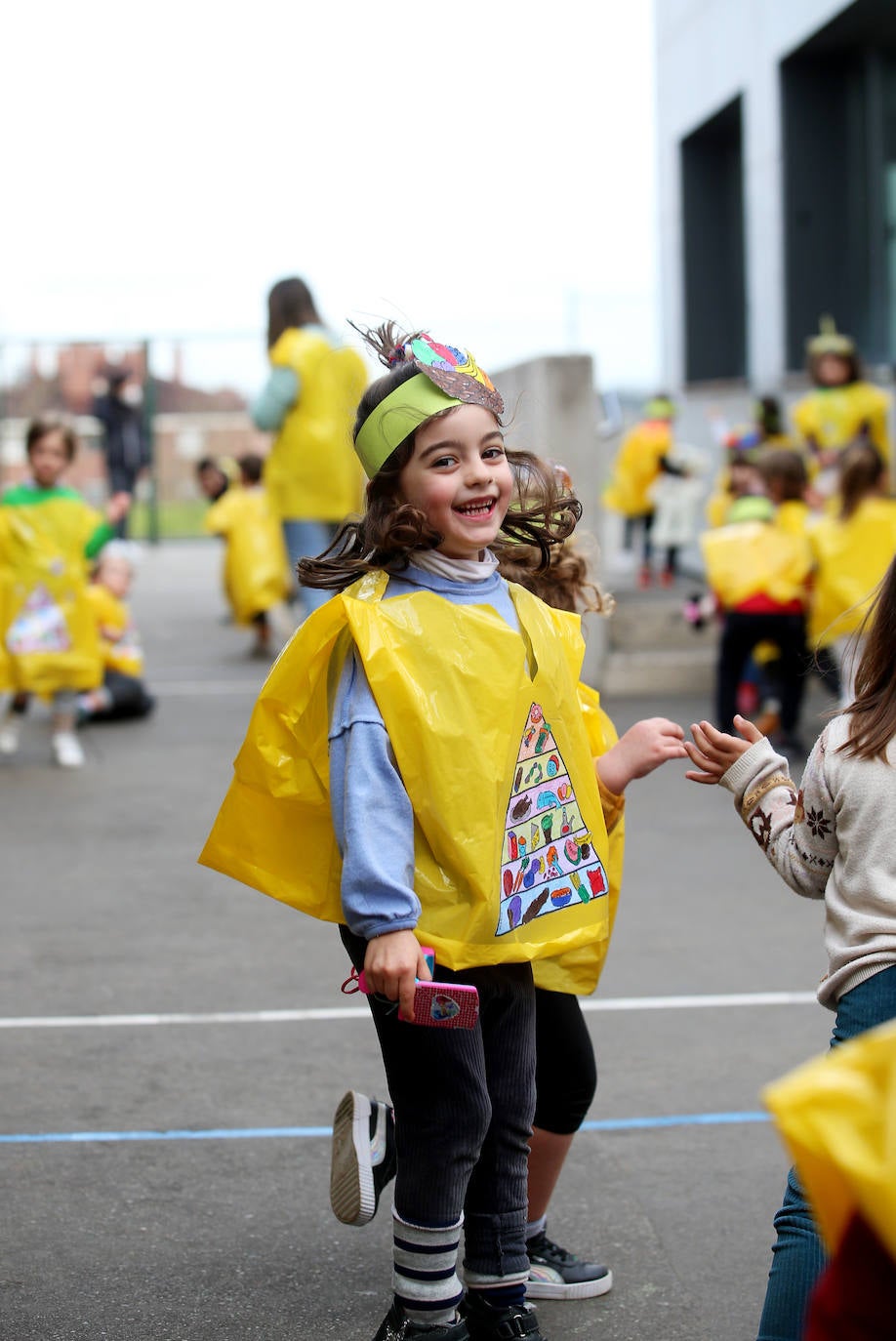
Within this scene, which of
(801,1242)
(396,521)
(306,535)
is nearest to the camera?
(801,1242)

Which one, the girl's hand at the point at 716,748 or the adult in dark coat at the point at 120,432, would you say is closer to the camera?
the girl's hand at the point at 716,748

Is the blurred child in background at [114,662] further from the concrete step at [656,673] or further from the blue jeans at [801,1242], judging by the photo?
the blue jeans at [801,1242]

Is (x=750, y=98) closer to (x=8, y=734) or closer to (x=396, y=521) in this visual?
(x=8, y=734)

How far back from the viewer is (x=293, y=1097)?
4195 millimetres

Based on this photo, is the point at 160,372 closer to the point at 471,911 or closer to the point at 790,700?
the point at 790,700

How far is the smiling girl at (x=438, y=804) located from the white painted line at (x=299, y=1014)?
1.89 m

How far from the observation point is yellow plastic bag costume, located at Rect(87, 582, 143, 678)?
384 inches

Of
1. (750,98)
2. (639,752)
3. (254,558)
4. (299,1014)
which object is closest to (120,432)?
(750,98)

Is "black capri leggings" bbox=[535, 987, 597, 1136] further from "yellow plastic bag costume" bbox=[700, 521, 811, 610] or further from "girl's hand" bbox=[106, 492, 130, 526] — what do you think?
"girl's hand" bbox=[106, 492, 130, 526]

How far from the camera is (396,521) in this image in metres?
2.85

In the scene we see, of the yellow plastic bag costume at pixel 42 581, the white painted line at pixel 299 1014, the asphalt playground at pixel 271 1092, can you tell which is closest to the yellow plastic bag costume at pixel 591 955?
the asphalt playground at pixel 271 1092

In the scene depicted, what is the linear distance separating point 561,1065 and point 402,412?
3.92ft

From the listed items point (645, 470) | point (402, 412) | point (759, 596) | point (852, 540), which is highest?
point (402, 412)

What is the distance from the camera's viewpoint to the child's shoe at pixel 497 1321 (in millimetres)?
2881
